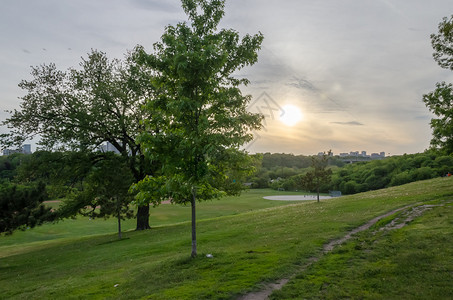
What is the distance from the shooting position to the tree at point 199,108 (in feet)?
39.7

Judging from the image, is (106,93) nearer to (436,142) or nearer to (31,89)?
(31,89)

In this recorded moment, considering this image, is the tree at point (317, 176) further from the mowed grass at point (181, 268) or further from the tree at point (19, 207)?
the tree at point (19, 207)

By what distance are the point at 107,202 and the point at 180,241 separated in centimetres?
1009

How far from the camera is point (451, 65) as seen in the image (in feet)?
81.3

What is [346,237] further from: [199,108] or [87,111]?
[87,111]

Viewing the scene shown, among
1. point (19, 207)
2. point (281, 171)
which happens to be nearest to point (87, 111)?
point (19, 207)

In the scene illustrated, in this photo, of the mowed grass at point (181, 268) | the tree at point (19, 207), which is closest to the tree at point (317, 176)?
the mowed grass at point (181, 268)

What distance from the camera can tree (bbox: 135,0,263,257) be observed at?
12102mm

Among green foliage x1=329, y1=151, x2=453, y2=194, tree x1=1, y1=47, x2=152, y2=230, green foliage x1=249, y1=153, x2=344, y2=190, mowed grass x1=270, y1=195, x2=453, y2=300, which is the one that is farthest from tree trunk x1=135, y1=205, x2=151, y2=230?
green foliage x1=329, y1=151, x2=453, y2=194

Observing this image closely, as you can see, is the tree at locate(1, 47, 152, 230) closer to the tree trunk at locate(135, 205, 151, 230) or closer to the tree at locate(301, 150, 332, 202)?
the tree trunk at locate(135, 205, 151, 230)

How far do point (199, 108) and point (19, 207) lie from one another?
17202 mm

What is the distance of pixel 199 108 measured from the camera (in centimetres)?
1301

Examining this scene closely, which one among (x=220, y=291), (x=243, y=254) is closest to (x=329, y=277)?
(x=220, y=291)

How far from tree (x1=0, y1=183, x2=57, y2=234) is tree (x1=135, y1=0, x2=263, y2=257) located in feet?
46.9
